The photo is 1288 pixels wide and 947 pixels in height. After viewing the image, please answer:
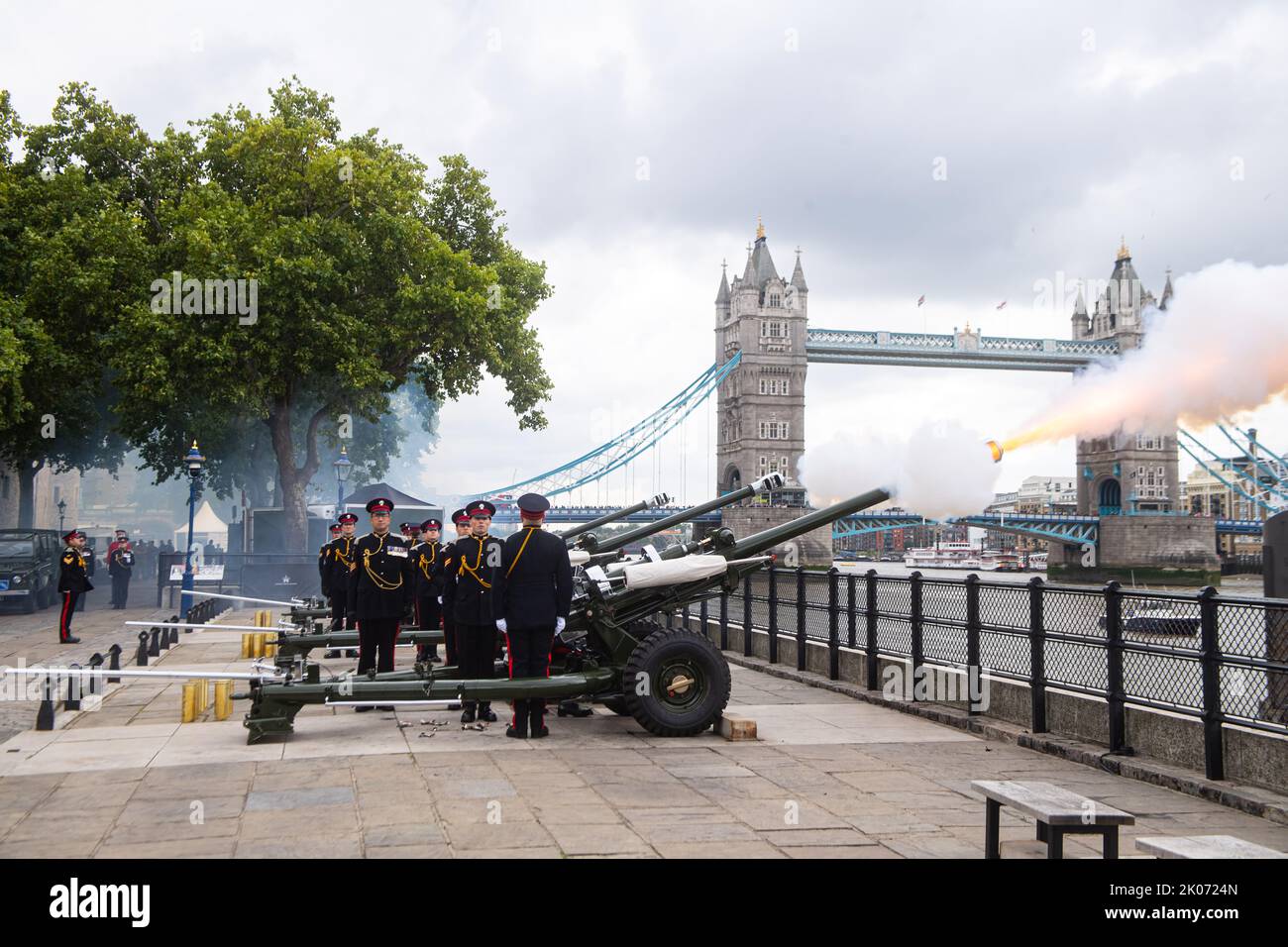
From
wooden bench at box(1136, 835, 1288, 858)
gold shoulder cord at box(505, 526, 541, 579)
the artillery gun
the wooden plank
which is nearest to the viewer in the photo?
wooden bench at box(1136, 835, 1288, 858)

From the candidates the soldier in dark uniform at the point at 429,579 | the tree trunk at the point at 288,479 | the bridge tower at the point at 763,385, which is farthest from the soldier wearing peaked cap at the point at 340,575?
the bridge tower at the point at 763,385

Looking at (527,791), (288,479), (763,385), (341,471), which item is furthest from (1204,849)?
(763,385)

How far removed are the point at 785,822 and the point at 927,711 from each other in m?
4.65

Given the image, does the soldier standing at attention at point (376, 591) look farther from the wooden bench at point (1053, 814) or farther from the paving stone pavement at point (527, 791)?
the wooden bench at point (1053, 814)

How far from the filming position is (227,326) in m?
30.2

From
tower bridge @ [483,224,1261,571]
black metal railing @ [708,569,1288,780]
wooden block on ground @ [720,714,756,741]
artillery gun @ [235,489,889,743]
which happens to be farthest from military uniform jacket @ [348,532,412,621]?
tower bridge @ [483,224,1261,571]

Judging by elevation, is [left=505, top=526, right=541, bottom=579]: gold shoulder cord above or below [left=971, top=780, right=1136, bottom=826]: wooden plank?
above

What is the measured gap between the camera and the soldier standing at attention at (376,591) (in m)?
11.1

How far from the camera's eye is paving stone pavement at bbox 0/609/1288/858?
5941mm

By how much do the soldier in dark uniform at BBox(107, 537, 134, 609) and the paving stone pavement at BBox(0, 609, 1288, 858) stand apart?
20.1 m

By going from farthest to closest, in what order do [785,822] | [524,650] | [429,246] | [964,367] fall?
[964,367] < [429,246] < [524,650] < [785,822]

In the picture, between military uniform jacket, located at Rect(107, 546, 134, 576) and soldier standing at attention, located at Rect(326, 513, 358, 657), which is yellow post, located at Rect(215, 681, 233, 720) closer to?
soldier standing at attention, located at Rect(326, 513, 358, 657)
